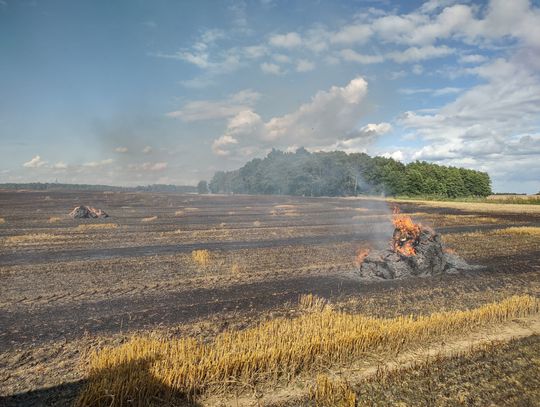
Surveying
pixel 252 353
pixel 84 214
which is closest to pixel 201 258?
pixel 252 353

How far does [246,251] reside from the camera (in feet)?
85.0

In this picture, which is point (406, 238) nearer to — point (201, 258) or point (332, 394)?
point (201, 258)

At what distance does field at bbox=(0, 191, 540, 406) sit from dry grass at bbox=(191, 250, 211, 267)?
12cm

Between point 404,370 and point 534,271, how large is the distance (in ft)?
48.8

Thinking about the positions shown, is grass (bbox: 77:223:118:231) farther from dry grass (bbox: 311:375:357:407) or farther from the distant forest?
the distant forest

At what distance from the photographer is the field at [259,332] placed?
26.9ft

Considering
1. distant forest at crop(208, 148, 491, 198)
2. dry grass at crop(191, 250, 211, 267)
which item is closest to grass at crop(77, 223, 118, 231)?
dry grass at crop(191, 250, 211, 267)

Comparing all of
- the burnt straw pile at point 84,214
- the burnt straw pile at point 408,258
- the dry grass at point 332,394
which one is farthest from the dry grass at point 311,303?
the burnt straw pile at point 84,214

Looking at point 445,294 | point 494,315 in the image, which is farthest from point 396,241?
point 494,315

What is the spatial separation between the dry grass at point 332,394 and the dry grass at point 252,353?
1022mm

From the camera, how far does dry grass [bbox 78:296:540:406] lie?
316 inches

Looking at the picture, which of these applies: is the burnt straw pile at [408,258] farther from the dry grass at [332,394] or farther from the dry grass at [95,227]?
the dry grass at [95,227]

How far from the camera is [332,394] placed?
8.13 meters

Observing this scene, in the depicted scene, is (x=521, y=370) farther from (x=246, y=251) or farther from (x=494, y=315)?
(x=246, y=251)
